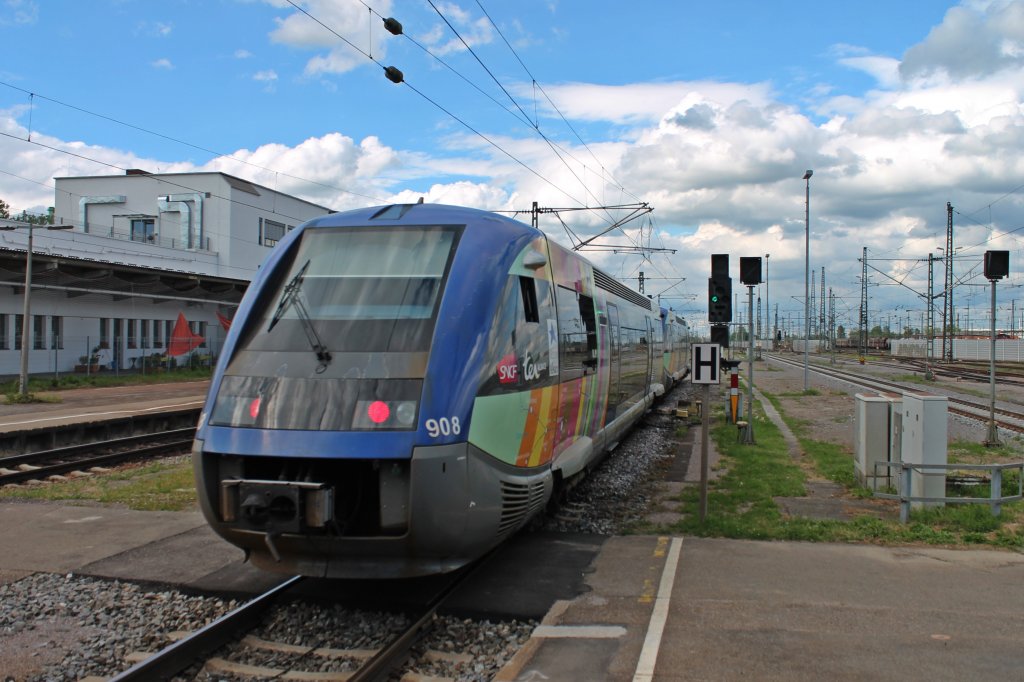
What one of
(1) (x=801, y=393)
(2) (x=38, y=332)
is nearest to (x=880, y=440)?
(1) (x=801, y=393)

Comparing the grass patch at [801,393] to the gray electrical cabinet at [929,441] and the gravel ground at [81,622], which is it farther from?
the gravel ground at [81,622]

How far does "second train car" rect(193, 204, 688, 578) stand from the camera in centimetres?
537

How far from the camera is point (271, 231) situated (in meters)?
56.0

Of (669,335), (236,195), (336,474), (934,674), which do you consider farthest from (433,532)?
(236,195)

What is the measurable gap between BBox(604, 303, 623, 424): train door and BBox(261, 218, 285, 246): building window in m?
46.8

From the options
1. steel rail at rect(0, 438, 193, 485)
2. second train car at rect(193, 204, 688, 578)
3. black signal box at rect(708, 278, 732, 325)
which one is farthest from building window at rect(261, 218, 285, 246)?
second train car at rect(193, 204, 688, 578)

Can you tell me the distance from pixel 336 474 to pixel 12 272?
3013 cm

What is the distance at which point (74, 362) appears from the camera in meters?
34.0

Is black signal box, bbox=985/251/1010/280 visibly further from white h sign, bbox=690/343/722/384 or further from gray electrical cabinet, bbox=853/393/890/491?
white h sign, bbox=690/343/722/384

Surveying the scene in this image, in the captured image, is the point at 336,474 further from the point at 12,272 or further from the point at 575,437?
the point at 12,272

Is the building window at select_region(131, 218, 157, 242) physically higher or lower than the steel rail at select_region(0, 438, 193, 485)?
higher

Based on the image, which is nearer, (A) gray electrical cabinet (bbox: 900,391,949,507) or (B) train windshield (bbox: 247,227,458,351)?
(B) train windshield (bbox: 247,227,458,351)

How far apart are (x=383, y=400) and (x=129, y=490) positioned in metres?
7.23

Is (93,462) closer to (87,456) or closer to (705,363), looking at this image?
(87,456)
